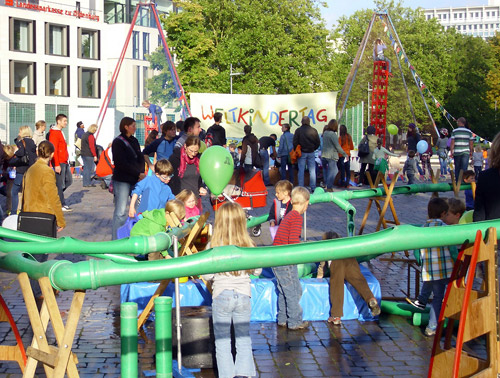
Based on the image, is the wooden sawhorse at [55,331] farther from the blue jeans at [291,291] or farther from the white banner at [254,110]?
the white banner at [254,110]

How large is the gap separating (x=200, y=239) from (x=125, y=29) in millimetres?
59805

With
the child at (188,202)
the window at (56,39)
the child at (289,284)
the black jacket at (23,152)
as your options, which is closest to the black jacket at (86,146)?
the black jacket at (23,152)

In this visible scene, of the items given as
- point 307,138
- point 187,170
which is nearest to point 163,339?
point 187,170

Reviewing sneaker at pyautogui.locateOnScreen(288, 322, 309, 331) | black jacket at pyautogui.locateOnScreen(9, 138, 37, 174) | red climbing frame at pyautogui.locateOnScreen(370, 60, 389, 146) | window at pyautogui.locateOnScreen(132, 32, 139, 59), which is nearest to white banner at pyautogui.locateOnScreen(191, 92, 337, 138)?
red climbing frame at pyautogui.locateOnScreen(370, 60, 389, 146)

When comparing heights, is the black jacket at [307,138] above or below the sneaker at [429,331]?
above

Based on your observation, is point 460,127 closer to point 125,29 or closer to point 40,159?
point 40,159

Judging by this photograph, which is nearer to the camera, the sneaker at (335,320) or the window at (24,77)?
the sneaker at (335,320)

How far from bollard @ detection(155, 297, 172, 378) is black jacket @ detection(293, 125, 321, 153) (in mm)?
15938

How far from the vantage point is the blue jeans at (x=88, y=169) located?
22375 mm

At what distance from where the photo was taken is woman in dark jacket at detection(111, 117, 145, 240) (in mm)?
10562

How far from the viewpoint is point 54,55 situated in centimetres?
6081

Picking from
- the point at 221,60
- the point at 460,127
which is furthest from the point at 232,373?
the point at 221,60

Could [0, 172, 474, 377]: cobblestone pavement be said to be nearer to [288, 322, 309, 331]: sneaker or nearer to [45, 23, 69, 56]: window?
[288, 322, 309, 331]: sneaker

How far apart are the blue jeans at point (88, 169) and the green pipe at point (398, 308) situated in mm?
15962
